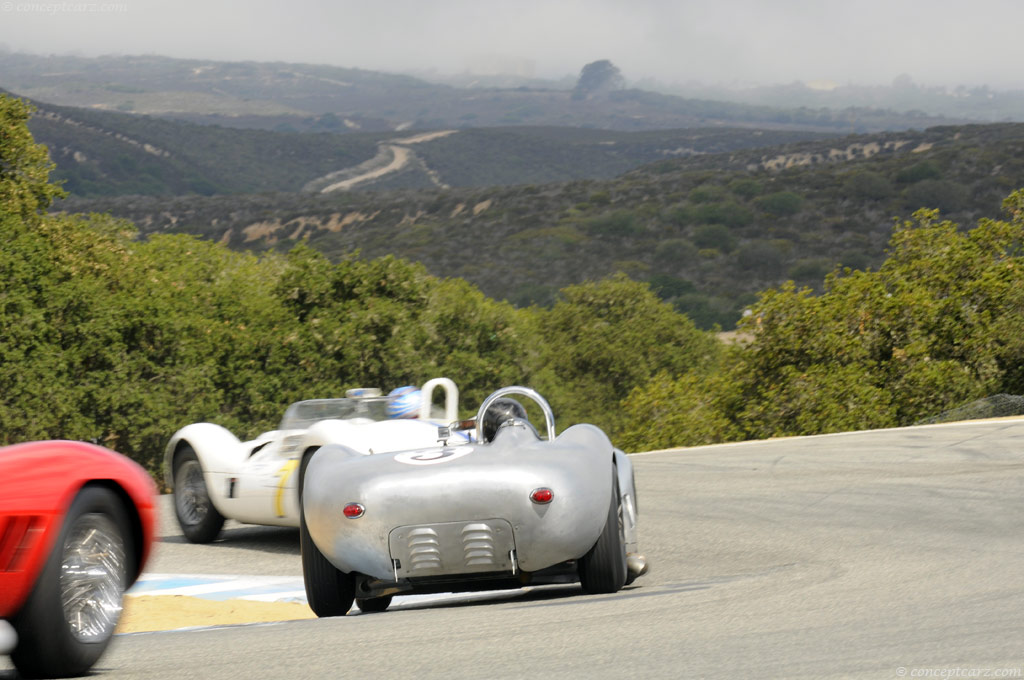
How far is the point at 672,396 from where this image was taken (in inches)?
1246

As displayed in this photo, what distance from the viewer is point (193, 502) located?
10.6 meters

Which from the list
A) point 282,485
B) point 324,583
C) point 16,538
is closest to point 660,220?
point 282,485

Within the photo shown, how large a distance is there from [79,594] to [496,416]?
3.31m

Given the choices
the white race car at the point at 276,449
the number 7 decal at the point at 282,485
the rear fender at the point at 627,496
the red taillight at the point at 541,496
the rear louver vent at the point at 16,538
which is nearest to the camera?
the rear louver vent at the point at 16,538

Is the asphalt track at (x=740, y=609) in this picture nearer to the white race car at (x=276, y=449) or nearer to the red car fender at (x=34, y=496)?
the white race car at (x=276, y=449)

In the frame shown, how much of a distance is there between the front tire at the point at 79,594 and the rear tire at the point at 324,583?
5.51 feet

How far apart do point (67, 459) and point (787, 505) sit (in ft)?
23.5

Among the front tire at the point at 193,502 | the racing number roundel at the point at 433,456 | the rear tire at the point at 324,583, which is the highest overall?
the racing number roundel at the point at 433,456

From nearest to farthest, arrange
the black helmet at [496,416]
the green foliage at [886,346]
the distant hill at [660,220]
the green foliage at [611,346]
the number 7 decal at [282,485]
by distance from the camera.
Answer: the black helmet at [496,416], the number 7 decal at [282,485], the green foliage at [886,346], the green foliage at [611,346], the distant hill at [660,220]

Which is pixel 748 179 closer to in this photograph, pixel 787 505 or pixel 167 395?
pixel 167 395

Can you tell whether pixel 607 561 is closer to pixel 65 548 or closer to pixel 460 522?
pixel 460 522

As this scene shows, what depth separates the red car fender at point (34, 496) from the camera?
12.3 ft

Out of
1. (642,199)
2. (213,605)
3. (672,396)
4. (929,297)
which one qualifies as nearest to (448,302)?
(672,396)

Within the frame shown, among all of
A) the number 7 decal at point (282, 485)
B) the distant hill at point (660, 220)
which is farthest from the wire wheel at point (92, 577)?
the distant hill at point (660, 220)
